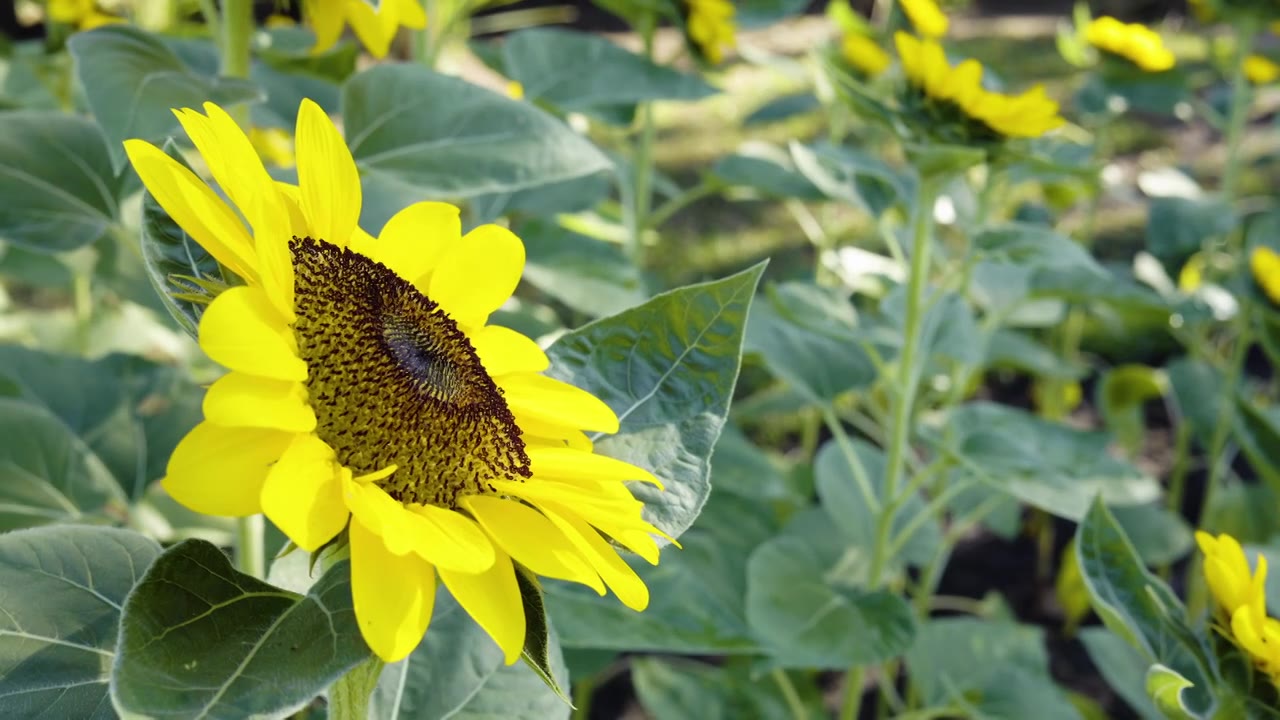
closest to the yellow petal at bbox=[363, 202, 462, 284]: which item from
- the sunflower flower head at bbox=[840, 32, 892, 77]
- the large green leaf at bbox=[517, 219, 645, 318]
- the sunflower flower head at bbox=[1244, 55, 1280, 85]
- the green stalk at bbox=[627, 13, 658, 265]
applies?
the large green leaf at bbox=[517, 219, 645, 318]

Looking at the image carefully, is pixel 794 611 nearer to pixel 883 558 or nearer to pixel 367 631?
pixel 883 558

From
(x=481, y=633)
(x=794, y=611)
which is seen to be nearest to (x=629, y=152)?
(x=794, y=611)

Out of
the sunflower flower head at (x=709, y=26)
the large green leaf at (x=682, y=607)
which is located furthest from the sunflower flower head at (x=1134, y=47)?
the large green leaf at (x=682, y=607)

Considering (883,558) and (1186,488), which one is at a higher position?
(883,558)

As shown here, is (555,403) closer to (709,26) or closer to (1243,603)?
(1243,603)

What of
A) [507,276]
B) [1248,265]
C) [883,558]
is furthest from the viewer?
[1248,265]

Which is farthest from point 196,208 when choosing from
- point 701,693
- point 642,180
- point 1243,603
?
point 642,180
